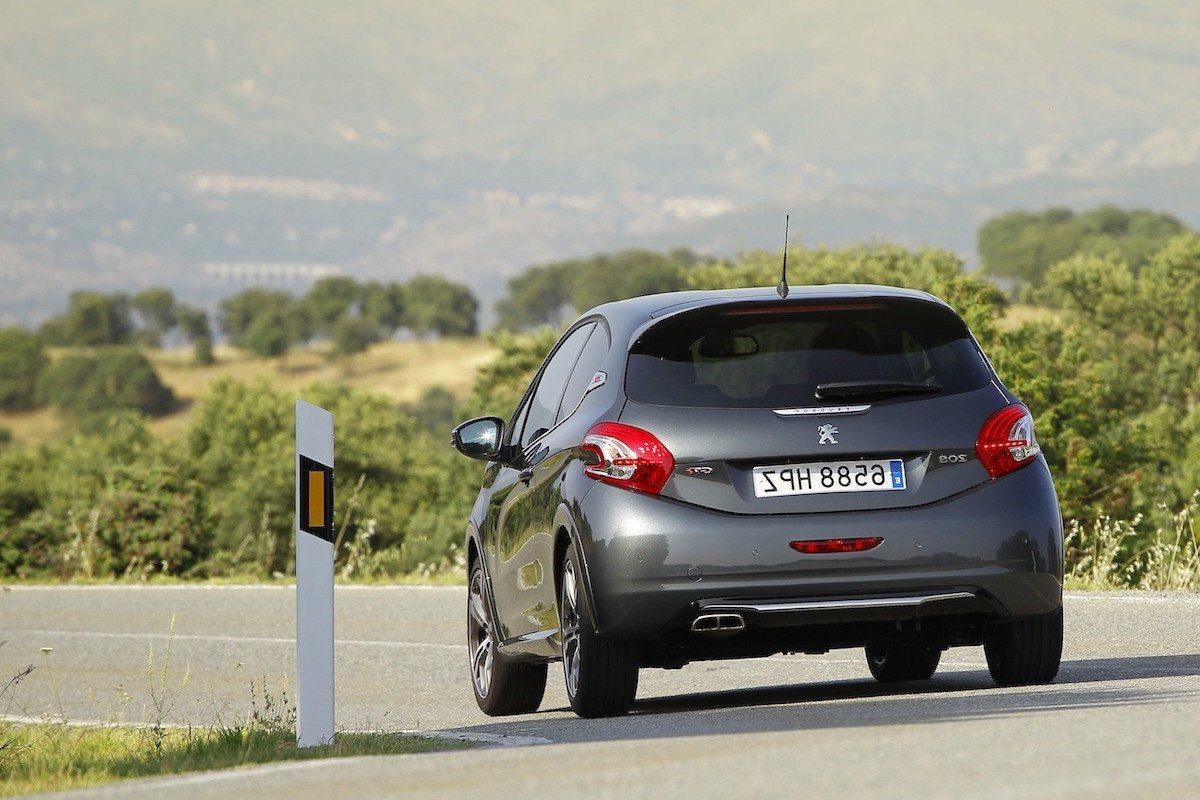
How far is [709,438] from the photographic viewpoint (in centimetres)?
776

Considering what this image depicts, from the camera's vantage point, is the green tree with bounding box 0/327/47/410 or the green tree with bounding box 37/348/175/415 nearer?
the green tree with bounding box 37/348/175/415

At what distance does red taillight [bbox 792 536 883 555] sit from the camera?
25.3 feet

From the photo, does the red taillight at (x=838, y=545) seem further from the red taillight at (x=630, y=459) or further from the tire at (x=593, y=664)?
the tire at (x=593, y=664)

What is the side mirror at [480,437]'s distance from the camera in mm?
9352

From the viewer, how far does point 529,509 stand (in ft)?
28.8

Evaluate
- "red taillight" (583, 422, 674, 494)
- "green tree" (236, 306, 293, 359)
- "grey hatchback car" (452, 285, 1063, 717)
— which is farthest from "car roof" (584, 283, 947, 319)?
"green tree" (236, 306, 293, 359)

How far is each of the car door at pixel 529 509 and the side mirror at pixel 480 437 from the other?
111 millimetres

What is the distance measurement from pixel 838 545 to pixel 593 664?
42.3 inches

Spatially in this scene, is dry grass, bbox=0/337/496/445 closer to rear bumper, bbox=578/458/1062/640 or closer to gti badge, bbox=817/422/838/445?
rear bumper, bbox=578/458/1062/640

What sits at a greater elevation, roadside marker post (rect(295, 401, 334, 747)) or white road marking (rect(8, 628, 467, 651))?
roadside marker post (rect(295, 401, 334, 747))

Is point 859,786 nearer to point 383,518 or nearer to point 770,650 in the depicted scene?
point 770,650

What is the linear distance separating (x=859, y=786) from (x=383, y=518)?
62833 mm

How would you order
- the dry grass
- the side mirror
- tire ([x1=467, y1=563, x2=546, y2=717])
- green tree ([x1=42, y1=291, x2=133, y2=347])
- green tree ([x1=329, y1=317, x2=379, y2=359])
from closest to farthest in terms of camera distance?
the side mirror, tire ([x1=467, y1=563, x2=546, y2=717]), the dry grass, green tree ([x1=329, y1=317, x2=379, y2=359]), green tree ([x1=42, y1=291, x2=133, y2=347])

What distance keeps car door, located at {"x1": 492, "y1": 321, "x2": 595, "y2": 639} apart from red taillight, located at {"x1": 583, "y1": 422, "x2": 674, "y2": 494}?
435 mm
